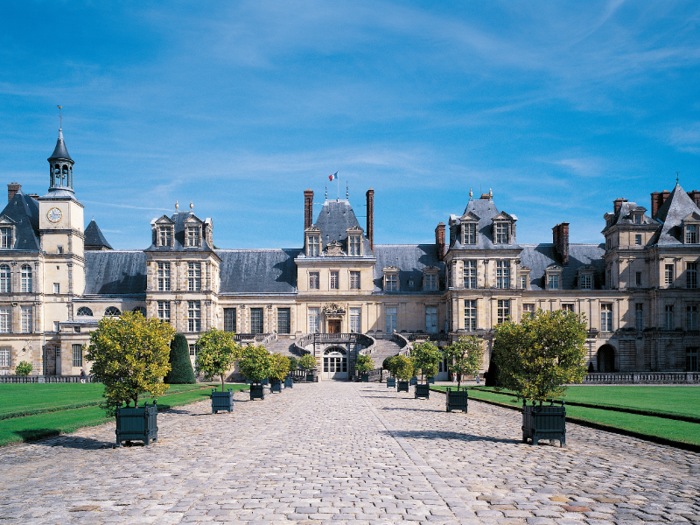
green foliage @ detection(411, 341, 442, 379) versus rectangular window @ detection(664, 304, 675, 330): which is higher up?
rectangular window @ detection(664, 304, 675, 330)

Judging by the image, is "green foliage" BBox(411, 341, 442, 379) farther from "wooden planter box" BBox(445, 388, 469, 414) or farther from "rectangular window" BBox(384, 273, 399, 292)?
"rectangular window" BBox(384, 273, 399, 292)

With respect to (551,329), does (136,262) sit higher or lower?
higher

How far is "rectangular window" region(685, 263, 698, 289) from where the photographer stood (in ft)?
174

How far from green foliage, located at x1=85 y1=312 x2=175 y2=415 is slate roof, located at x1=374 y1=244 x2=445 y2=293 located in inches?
1664

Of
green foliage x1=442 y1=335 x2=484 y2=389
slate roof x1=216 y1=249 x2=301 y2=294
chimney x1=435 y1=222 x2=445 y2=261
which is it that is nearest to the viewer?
green foliage x1=442 y1=335 x2=484 y2=389

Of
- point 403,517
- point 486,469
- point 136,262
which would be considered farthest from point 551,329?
point 136,262

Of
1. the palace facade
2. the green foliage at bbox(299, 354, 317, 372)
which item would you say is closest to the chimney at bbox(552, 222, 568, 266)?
the palace facade

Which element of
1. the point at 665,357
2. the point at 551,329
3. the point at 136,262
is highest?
the point at 136,262

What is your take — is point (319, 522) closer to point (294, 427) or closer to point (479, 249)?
point (294, 427)

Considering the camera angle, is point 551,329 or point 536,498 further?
point 551,329

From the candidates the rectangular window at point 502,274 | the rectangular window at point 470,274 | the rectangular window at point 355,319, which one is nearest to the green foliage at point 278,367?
the rectangular window at point 355,319

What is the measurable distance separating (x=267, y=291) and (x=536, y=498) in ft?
163

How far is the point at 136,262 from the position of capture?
60188 mm

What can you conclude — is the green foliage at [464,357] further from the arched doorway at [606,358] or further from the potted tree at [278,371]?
the arched doorway at [606,358]
